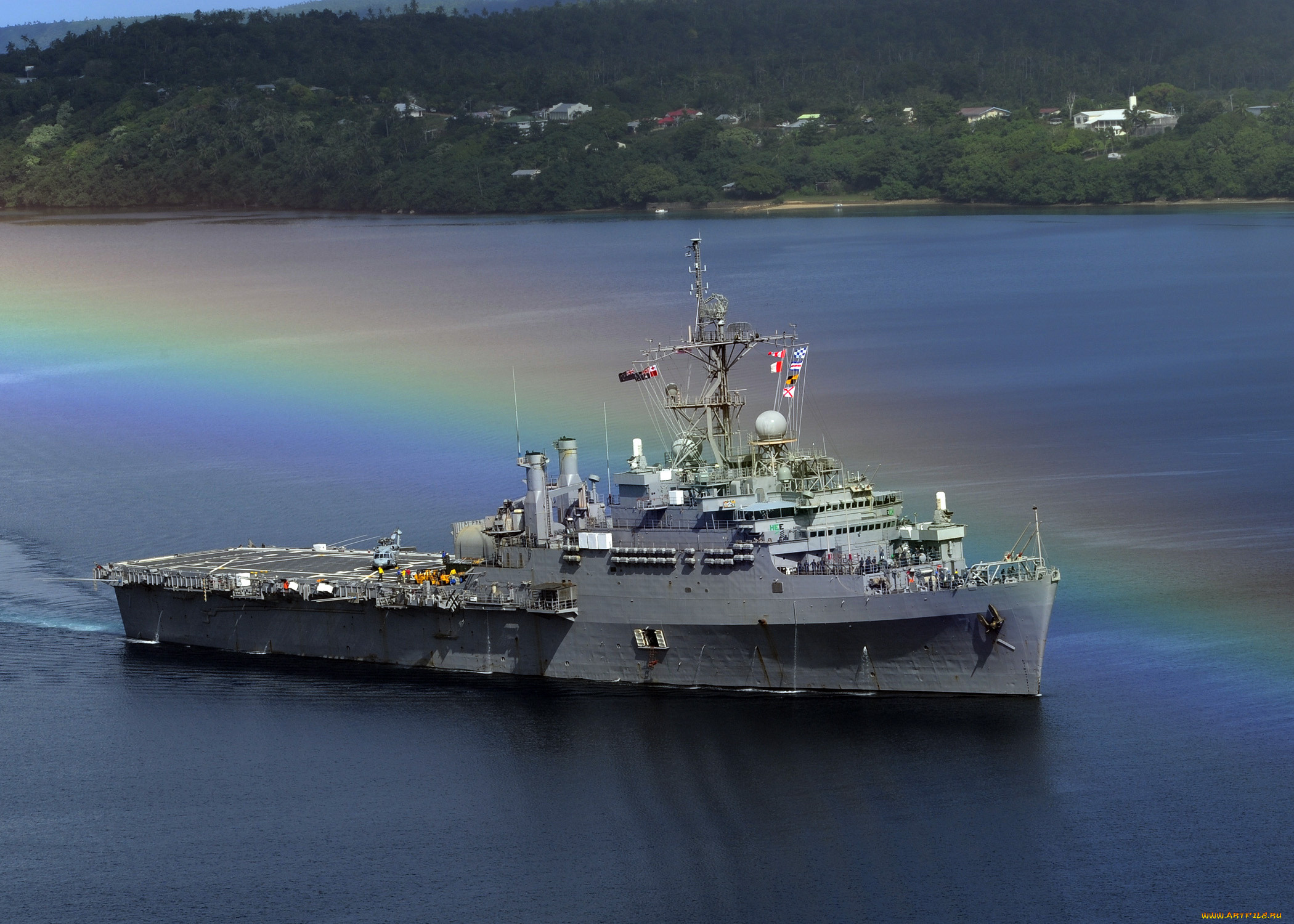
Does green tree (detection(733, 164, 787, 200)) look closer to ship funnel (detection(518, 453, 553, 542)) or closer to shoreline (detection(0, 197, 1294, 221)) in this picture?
shoreline (detection(0, 197, 1294, 221))

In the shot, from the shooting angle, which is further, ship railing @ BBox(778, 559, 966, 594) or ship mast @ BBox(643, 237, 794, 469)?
ship mast @ BBox(643, 237, 794, 469)

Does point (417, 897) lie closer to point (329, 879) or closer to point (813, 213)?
point (329, 879)

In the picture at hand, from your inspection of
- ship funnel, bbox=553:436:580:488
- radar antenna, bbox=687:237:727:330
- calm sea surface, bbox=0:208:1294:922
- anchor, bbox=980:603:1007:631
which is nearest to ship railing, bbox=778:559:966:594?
anchor, bbox=980:603:1007:631

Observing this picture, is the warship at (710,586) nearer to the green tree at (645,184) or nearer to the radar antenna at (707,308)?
the radar antenna at (707,308)

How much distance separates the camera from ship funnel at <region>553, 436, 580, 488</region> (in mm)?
51500

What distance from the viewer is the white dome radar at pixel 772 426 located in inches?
1909

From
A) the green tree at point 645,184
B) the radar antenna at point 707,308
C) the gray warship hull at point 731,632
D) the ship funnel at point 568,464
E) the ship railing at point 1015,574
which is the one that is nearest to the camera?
the ship railing at point 1015,574

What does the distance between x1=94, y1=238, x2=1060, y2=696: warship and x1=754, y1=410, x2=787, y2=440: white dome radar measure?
5 centimetres

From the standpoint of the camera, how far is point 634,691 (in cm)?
4794

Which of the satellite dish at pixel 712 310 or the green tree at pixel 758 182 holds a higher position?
the green tree at pixel 758 182

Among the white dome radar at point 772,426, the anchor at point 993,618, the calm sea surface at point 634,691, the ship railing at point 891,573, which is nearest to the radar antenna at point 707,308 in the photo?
the white dome radar at point 772,426

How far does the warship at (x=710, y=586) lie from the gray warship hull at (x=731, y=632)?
0.05 meters

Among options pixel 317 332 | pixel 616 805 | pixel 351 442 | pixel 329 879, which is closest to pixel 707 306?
pixel 616 805

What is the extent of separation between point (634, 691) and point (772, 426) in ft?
25.9
